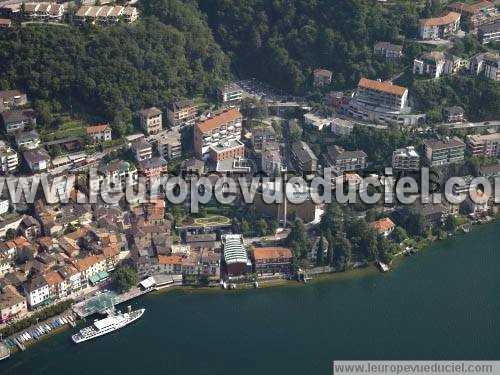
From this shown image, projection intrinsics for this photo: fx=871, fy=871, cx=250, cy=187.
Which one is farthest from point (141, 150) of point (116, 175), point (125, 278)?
point (125, 278)

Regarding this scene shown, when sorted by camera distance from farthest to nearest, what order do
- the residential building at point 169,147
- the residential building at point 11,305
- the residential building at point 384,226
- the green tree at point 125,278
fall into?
the residential building at point 169,147 < the residential building at point 384,226 < the green tree at point 125,278 < the residential building at point 11,305

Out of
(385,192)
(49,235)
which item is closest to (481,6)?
(385,192)

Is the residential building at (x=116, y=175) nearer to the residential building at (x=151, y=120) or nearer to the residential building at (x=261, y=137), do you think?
the residential building at (x=151, y=120)

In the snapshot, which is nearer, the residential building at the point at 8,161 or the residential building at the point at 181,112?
the residential building at the point at 8,161

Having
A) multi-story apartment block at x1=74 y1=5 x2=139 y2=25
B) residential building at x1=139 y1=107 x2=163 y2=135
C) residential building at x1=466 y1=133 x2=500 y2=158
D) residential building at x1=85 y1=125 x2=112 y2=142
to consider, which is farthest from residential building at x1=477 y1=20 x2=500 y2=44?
residential building at x1=85 y1=125 x2=112 y2=142

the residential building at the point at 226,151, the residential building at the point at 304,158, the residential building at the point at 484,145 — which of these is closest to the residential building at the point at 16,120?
the residential building at the point at 226,151

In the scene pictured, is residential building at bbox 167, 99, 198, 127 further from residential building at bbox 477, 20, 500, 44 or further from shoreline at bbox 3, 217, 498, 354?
residential building at bbox 477, 20, 500, 44
